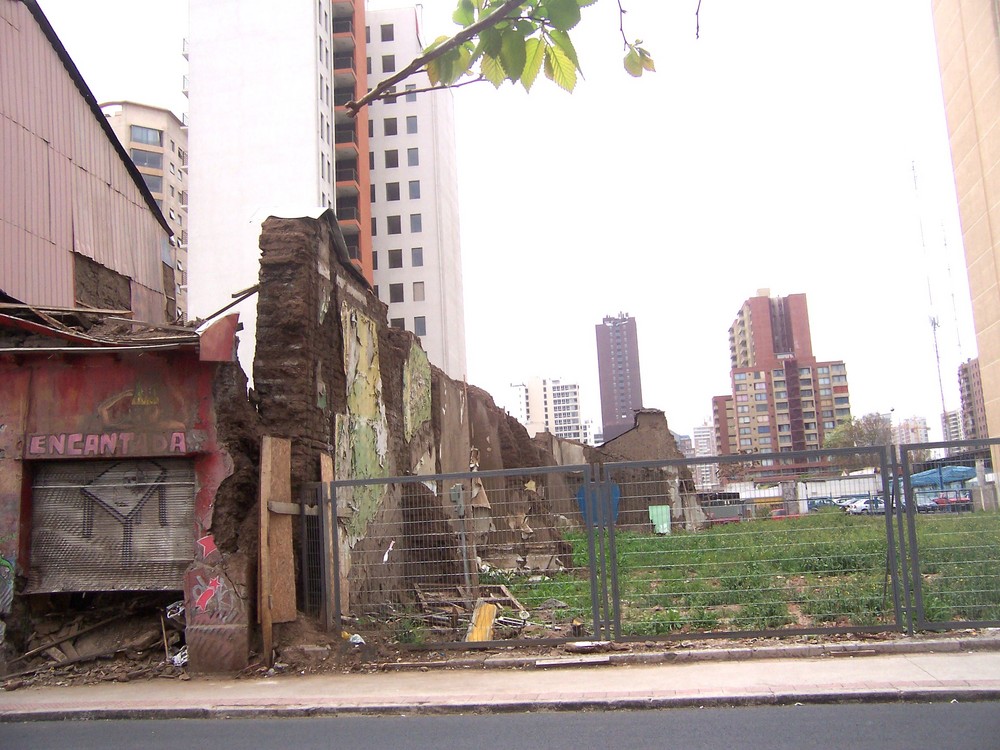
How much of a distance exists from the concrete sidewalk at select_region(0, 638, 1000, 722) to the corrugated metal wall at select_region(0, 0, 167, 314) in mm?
8822

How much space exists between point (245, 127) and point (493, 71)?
176 ft

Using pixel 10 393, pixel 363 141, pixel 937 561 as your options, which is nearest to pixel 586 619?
pixel 937 561

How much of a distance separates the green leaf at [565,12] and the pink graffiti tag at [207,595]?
7902 millimetres

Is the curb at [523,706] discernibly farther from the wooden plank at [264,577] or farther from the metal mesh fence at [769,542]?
the metal mesh fence at [769,542]

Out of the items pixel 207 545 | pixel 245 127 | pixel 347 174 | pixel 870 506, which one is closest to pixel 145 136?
pixel 347 174

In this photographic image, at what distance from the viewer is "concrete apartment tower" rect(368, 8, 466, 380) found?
66750 mm

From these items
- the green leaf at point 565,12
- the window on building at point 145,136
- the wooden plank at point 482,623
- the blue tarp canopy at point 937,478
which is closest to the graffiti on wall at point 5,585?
the wooden plank at point 482,623

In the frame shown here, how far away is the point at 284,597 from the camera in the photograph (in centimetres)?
948

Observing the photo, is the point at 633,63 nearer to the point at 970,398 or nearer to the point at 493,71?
the point at 493,71

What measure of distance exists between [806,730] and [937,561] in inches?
144

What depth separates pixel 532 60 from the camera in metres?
3.12

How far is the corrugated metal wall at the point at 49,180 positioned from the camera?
14984 mm

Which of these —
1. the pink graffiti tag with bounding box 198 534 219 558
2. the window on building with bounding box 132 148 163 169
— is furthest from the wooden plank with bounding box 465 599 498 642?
the window on building with bounding box 132 148 163 169

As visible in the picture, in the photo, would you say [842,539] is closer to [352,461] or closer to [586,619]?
[586,619]
